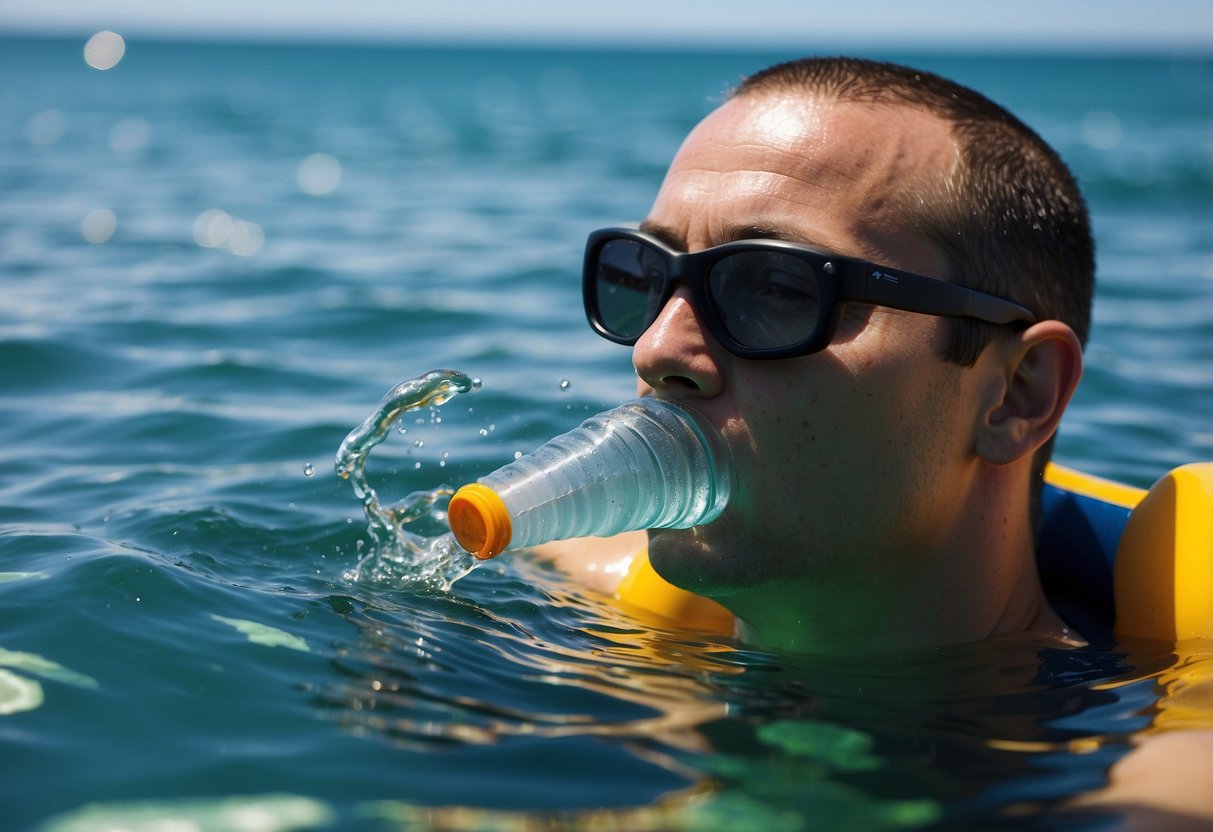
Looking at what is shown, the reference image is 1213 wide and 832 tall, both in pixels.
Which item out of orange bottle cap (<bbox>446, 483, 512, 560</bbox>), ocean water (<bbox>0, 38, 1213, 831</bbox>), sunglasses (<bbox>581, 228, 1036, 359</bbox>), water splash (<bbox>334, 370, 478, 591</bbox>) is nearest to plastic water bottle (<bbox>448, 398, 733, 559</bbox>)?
orange bottle cap (<bbox>446, 483, 512, 560</bbox>)

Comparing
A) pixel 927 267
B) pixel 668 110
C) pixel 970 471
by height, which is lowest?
pixel 970 471

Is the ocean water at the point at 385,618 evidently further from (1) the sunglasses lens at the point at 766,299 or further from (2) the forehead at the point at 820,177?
(2) the forehead at the point at 820,177

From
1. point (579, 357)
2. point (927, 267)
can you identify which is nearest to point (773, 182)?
point (927, 267)

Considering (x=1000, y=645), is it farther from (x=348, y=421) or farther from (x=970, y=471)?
(x=348, y=421)

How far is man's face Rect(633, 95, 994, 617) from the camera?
2924 mm

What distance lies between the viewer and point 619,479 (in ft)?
9.45

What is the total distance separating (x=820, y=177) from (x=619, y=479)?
825 millimetres

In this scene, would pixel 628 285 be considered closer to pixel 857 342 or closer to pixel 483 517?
pixel 857 342

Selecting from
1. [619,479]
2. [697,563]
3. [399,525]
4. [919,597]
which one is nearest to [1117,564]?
[919,597]

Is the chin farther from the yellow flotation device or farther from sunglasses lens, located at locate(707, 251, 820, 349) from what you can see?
the yellow flotation device

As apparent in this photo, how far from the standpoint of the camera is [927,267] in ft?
9.87

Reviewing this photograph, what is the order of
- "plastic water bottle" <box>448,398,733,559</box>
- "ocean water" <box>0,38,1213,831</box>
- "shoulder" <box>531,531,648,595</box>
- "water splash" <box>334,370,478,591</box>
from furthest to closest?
"shoulder" <box>531,531,648,595</box>, "water splash" <box>334,370,478,591</box>, "plastic water bottle" <box>448,398,733,559</box>, "ocean water" <box>0,38,1213,831</box>

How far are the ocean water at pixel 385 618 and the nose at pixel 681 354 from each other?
68 centimetres

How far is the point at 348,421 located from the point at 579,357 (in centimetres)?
161
